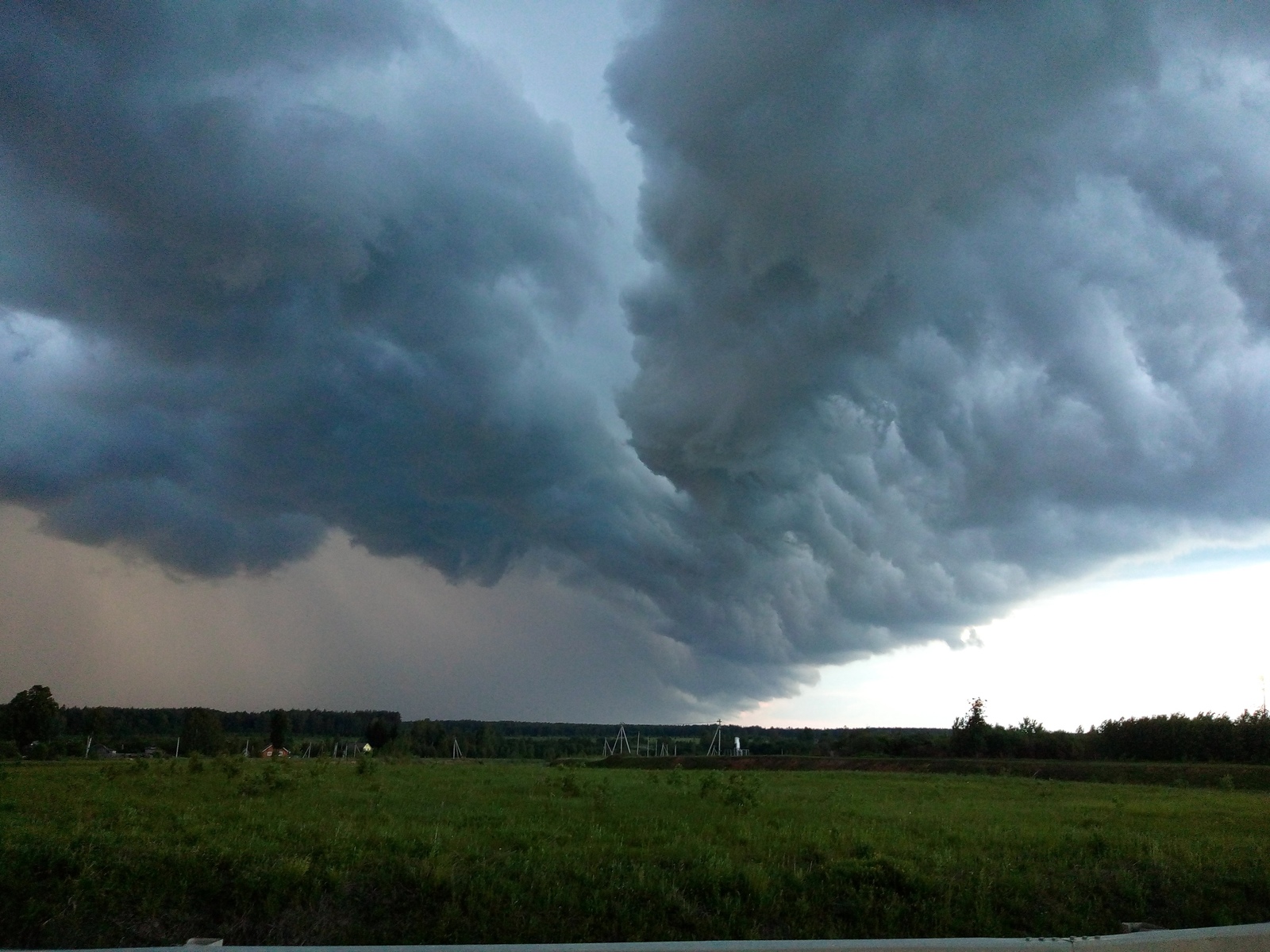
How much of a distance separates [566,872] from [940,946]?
199 inches

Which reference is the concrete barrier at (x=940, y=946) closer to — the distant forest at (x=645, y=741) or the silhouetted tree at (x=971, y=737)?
the distant forest at (x=645, y=741)

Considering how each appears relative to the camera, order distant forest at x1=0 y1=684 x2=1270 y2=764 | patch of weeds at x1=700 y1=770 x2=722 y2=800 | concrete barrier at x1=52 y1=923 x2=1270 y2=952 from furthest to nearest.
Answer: distant forest at x1=0 y1=684 x2=1270 y2=764
patch of weeds at x1=700 y1=770 x2=722 y2=800
concrete barrier at x1=52 y1=923 x2=1270 y2=952

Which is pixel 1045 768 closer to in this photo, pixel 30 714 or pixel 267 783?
pixel 267 783

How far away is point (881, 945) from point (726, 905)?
11.1 feet

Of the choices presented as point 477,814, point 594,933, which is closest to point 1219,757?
point 477,814

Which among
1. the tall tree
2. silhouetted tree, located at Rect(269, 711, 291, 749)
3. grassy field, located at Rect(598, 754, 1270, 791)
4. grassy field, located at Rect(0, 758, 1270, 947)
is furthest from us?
silhouetted tree, located at Rect(269, 711, 291, 749)

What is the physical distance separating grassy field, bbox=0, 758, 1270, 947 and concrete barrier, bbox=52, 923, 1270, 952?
1628 mm

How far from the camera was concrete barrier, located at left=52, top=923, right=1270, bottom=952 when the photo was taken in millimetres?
7070

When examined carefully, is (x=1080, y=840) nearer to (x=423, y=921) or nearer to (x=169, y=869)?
(x=423, y=921)

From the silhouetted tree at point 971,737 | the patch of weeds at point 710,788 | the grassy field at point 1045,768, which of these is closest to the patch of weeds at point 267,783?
the patch of weeds at point 710,788

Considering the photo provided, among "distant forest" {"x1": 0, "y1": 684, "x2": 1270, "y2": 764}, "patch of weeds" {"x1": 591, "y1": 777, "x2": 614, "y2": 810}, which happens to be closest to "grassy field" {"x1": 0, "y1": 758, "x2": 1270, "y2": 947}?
"patch of weeds" {"x1": 591, "y1": 777, "x2": 614, "y2": 810}

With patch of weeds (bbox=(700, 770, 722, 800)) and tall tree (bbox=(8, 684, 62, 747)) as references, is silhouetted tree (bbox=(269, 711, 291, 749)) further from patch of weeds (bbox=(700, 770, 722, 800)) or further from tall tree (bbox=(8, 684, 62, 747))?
patch of weeds (bbox=(700, 770, 722, 800))

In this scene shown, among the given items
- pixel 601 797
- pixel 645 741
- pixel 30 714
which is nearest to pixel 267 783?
pixel 601 797

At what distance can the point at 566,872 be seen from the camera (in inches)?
442
